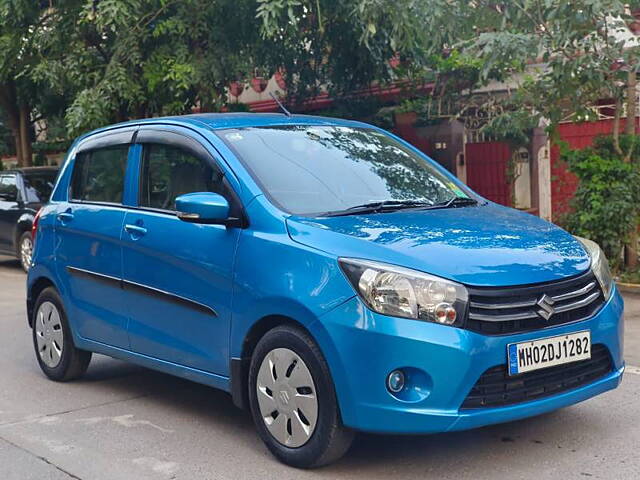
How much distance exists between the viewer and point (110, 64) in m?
15.0

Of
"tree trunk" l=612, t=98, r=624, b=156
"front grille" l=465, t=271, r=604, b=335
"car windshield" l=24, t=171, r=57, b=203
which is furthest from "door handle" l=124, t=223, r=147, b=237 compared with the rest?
"car windshield" l=24, t=171, r=57, b=203

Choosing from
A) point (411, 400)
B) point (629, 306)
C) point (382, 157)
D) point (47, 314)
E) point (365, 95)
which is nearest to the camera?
point (411, 400)

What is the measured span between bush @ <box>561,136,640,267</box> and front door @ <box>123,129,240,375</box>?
6.44 metres

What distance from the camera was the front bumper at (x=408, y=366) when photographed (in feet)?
14.1

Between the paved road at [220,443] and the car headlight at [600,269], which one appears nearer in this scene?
the paved road at [220,443]

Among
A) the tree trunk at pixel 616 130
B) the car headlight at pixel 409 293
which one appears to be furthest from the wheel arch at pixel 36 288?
the tree trunk at pixel 616 130

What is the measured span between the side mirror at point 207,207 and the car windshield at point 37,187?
34.7ft

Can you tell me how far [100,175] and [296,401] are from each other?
260 centimetres

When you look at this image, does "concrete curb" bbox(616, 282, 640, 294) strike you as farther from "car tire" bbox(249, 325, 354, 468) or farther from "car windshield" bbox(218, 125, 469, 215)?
"car tire" bbox(249, 325, 354, 468)

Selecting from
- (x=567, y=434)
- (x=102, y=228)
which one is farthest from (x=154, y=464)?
(x=567, y=434)

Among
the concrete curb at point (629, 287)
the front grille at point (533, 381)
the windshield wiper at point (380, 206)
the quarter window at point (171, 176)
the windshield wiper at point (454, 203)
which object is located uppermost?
the quarter window at point (171, 176)

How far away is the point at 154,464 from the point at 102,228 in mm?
1762

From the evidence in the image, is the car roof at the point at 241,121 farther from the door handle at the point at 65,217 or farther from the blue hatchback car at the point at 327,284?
the door handle at the point at 65,217

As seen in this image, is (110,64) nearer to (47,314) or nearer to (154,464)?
(47,314)
